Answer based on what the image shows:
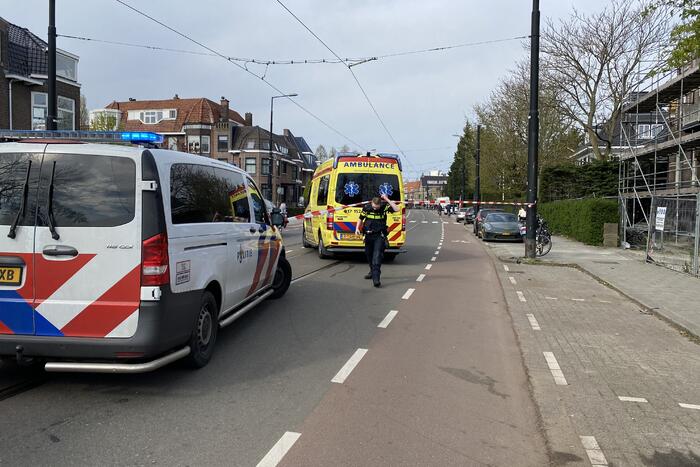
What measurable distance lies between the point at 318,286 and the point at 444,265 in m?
5.21

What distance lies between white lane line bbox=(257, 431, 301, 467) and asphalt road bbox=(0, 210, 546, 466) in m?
0.05

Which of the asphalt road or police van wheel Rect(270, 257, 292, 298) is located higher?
police van wheel Rect(270, 257, 292, 298)

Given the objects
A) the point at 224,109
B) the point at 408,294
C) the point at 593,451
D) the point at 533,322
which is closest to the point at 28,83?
the point at 408,294

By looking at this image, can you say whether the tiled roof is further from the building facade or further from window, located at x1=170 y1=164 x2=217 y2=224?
window, located at x1=170 y1=164 x2=217 y2=224

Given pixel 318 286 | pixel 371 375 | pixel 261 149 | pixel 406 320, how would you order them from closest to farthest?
pixel 371 375, pixel 406 320, pixel 318 286, pixel 261 149

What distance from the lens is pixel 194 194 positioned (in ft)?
16.4

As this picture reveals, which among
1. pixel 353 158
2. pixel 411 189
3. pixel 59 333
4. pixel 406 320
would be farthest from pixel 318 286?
pixel 411 189

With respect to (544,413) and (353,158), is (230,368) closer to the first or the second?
(544,413)

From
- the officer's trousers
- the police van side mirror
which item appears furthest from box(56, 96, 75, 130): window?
the police van side mirror

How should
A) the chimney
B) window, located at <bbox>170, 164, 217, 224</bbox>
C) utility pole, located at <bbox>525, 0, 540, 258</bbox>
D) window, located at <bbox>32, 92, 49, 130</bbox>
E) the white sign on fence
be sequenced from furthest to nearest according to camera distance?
the chimney
window, located at <bbox>32, 92, 49, 130</bbox>
utility pole, located at <bbox>525, 0, 540, 258</bbox>
the white sign on fence
window, located at <bbox>170, 164, 217, 224</bbox>

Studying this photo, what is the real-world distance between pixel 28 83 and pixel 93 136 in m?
23.9

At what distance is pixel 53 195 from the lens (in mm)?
4203

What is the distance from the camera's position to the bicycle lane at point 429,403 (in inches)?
138

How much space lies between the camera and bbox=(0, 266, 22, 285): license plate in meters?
4.17
